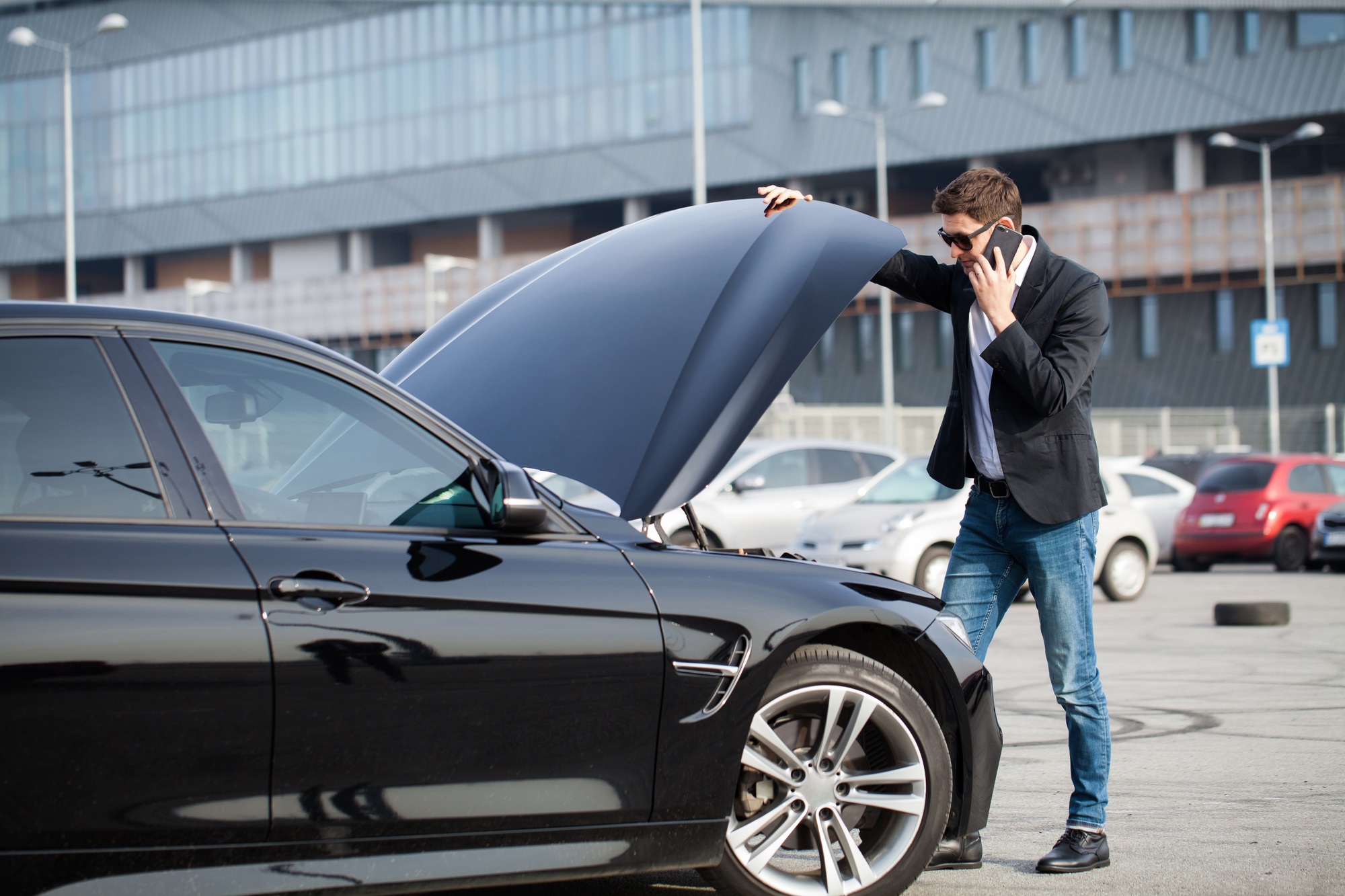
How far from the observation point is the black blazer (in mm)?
4207

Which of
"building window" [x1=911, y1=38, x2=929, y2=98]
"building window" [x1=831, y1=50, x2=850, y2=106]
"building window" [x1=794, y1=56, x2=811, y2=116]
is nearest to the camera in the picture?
"building window" [x1=911, y1=38, x2=929, y2=98]

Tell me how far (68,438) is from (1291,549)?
61.3ft

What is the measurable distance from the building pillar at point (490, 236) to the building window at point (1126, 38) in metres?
23.5

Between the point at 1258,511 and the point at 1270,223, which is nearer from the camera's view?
the point at 1258,511

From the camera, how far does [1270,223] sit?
130 ft

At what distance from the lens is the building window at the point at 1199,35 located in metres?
40.9

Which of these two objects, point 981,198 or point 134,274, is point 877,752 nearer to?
point 981,198

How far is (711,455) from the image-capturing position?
3904 millimetres

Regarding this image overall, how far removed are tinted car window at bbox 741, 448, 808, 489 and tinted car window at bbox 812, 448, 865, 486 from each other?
0.16 metres

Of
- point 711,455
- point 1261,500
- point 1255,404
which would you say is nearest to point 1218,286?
point 1255,404

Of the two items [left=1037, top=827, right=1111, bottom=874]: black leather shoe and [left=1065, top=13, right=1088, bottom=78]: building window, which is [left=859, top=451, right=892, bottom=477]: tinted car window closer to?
[left=1037, top=827, right=1111, bottom=874]: black leather shoe

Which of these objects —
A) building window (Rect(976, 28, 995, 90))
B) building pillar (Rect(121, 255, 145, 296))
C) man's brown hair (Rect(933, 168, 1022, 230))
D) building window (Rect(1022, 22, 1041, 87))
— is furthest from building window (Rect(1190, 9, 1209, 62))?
building pillar (Rect(121, 255, 145, 296))

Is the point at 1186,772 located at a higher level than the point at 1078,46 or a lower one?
lower

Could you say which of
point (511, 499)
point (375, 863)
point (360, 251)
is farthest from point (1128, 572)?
point (360, 251)
